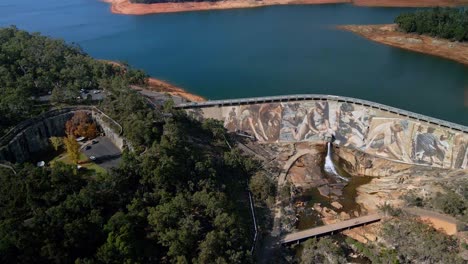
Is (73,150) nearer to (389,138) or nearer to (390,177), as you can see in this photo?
(390,177)

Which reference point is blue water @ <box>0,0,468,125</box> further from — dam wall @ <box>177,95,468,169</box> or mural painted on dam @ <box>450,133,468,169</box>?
mural painted on dam @ <box>450,133,468,169</box>

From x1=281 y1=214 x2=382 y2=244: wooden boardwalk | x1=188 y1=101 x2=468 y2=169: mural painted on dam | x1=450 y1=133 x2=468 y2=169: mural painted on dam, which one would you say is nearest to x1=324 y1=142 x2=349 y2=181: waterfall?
x1=188 y1=101 x2=468 y2=169: mural painted on dam

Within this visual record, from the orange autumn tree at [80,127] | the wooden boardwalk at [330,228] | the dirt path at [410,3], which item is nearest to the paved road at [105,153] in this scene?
the orange autumn tree at [80,127]

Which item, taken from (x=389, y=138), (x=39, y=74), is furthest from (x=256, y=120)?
(x=39, y=74)

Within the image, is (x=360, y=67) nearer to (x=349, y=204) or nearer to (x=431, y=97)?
(x=431, y=97)

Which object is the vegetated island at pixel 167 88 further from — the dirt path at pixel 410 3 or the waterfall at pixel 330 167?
the dirt path at pixel 410 3

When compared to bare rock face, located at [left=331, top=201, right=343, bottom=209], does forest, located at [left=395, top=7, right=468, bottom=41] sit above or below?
above
